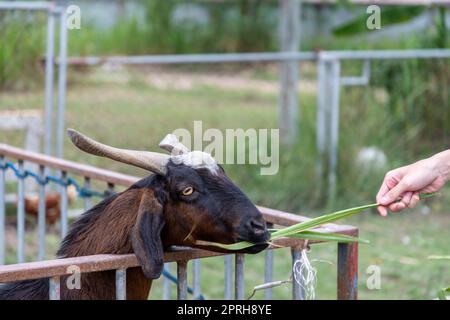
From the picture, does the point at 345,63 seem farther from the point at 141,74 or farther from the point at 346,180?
the point at 141,74

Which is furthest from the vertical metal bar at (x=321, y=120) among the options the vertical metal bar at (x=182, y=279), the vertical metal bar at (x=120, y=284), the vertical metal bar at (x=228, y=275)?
the vertical metal bar at (x=120, y=284)

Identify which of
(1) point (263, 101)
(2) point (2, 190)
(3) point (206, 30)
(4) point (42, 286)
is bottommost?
(4) point (42, 286)

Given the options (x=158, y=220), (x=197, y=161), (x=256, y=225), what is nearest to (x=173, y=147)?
(x=197, y=161)

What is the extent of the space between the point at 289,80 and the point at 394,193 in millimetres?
7650

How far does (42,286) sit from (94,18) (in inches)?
671

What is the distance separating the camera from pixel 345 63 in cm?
1008

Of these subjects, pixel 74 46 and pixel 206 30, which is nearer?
pixel 74 46

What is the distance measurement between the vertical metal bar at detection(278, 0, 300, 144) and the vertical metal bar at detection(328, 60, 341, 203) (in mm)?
A: 487

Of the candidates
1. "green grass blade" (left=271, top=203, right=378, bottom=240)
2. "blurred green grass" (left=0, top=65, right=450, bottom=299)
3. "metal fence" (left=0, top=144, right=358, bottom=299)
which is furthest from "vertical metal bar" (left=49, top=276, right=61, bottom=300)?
"blurred green grass" (left=0, top=65, right=450, bottom=299)

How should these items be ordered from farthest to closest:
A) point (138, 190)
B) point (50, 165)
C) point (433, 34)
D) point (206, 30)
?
1. point (206, 30)
2. point (433, 34)
3. point (50, 165)
4. point (138, 190)

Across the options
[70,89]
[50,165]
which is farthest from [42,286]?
[70,89]

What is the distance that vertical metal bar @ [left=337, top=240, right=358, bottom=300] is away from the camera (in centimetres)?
398

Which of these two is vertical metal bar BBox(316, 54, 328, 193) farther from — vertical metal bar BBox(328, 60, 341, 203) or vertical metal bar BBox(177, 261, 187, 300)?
vertical metal bar BBox(177, 261, 187, 300)

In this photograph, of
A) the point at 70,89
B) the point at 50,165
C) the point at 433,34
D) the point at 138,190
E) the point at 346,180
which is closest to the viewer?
the point at 138,190
